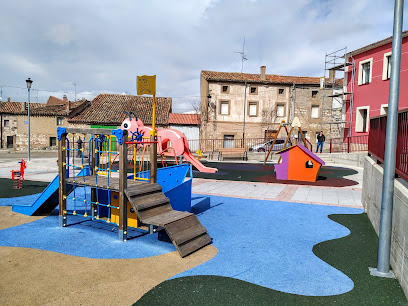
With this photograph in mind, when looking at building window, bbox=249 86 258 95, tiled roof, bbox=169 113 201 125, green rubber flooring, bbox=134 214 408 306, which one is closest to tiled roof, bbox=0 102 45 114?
tiled roof, bbox=169 113 201 125

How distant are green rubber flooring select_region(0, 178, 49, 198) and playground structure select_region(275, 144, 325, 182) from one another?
10.2m

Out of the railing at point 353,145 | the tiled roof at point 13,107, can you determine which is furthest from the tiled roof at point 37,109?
the railing at point 353,145

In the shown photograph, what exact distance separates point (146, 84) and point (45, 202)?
3864 millimetres

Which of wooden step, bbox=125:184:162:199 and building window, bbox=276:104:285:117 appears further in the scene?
building window, bbox=276:104:285:117

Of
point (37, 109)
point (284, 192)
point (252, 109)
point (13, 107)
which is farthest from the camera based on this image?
point (13, 107)

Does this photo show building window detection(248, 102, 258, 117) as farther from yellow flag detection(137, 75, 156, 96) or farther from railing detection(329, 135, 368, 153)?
yellow flag detection(137, 75, 156, 96)

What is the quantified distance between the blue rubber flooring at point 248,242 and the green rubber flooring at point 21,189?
3191 millimetres

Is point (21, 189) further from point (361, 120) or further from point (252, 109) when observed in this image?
point (252, 109)

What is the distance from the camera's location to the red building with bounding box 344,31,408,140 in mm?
20356

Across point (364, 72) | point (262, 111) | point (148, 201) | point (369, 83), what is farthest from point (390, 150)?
point (262, 111)

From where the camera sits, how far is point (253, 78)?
34.9 meters

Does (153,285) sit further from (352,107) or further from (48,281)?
(352,107)

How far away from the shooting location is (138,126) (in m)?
15.0

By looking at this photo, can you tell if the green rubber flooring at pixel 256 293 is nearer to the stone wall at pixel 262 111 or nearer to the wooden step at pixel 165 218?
the wooden step at pixel 165 218
